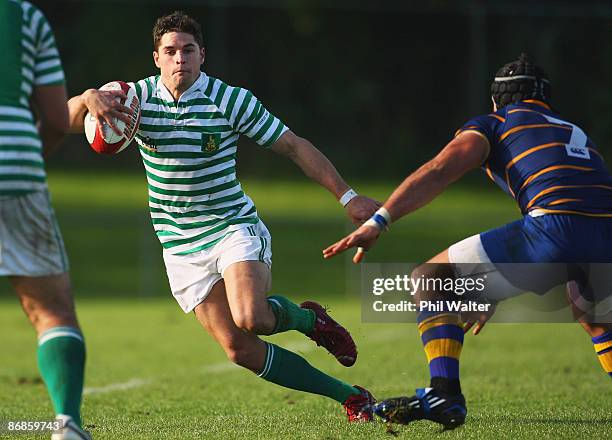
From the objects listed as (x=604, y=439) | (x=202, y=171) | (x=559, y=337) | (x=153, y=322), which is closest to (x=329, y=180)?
(x=202, y=171)

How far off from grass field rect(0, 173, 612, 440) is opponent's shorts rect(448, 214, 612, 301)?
816 mm

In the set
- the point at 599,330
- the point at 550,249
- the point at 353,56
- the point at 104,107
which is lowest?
the point at 599,330

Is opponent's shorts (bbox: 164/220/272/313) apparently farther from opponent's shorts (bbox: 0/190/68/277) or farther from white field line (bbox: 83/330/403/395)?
white field line (bbox: 83/330/403/395)

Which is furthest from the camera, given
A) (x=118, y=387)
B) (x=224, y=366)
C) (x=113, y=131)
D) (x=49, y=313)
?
(x=224, y=366)

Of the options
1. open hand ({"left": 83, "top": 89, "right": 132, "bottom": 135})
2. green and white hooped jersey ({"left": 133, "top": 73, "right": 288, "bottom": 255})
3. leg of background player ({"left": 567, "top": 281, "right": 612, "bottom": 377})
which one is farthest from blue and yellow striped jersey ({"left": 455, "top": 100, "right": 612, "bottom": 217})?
open hand ({"left": 83, "top": 89, "right": 132, "bottom": 135})

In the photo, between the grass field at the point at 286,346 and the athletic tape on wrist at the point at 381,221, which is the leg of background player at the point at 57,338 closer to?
the grass field at the point at 286,346

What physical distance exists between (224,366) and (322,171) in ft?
17.5

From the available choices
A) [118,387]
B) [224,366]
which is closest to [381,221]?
[118,387]

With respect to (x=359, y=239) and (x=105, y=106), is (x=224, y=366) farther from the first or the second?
(x=359, y=239)

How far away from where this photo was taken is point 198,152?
22.1 feet

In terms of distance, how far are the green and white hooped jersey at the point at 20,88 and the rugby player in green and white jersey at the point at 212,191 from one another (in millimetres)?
1521

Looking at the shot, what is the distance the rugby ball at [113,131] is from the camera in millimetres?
6609

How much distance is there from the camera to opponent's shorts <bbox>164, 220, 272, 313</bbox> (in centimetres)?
667

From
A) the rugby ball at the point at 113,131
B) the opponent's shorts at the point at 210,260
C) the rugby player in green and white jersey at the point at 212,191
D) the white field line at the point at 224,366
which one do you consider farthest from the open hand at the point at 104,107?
the white field line at the point at 224,366
